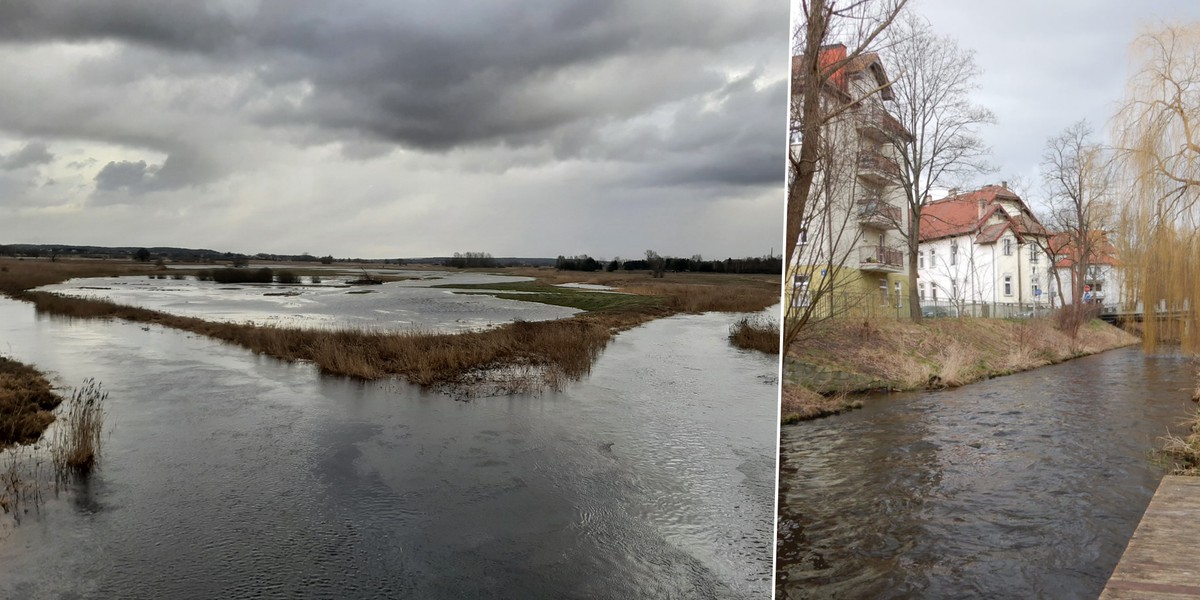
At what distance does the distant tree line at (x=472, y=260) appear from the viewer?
3.82 metres

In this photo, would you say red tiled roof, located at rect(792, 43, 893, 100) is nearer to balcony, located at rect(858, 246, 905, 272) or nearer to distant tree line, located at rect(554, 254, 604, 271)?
balcony, located at rect(858, 246, 905, 272)

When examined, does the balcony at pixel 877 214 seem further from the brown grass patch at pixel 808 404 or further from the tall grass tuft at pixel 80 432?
the tall grass tuft at pixel 80 432

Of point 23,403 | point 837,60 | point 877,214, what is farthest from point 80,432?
point 877,214

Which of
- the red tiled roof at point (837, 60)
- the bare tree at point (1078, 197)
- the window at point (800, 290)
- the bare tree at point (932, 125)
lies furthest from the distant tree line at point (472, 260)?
the bare tree at point (1078, 197)

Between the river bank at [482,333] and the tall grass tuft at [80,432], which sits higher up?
the river bank at [482,333]

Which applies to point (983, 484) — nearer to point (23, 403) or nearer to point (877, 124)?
point (877, 124)

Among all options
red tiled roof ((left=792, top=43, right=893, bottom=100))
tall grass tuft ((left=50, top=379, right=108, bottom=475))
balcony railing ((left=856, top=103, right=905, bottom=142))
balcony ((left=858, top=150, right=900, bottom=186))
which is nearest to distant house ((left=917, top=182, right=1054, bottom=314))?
balcony ((left=858, top=150, right=900, bottom=186))

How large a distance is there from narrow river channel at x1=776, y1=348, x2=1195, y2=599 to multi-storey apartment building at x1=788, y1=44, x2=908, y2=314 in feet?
3.10

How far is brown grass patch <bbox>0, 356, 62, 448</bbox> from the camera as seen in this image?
2.48m

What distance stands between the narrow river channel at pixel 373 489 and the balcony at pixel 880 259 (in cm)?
131

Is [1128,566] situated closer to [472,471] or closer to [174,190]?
[472,471]

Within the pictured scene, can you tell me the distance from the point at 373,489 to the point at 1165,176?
5734mm

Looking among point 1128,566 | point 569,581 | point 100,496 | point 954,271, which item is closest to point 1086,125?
point 954,271

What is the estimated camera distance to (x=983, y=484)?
12.3 feet
